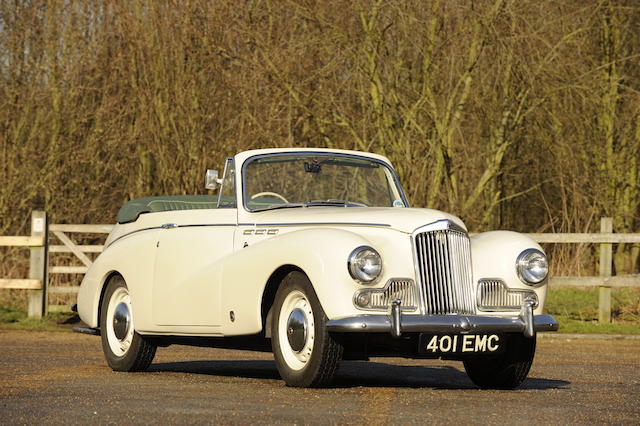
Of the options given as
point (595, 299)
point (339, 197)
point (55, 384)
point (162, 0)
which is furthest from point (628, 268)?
point (55, 384)

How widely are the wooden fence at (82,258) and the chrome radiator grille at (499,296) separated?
7461mm

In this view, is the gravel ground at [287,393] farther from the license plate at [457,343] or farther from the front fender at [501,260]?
the front fender at [501,260]

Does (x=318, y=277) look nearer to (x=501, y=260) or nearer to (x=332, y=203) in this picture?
(x=501, y=260)

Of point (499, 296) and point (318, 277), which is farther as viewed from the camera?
point (499, 296)

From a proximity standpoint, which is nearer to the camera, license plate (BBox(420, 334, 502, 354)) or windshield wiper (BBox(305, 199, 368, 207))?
license plate (BBox(420, 334, 502, 354))

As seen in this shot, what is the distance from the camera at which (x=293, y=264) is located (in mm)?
8750

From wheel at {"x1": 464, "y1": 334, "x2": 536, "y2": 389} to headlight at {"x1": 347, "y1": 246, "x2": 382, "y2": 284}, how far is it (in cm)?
146

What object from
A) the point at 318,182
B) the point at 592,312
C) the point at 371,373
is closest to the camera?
the point at 318,182

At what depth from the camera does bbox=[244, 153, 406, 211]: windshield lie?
10203 mm

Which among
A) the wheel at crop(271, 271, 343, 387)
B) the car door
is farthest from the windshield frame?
the wheel at crop(271, 271, 343, 387)

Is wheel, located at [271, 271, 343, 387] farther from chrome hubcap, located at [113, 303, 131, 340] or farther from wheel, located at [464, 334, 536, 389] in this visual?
chrome hubcap, located at [113, 303, 131, 340]

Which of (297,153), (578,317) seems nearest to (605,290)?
(578,317)

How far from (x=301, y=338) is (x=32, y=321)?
9.28 m

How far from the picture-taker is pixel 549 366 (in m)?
11.8
